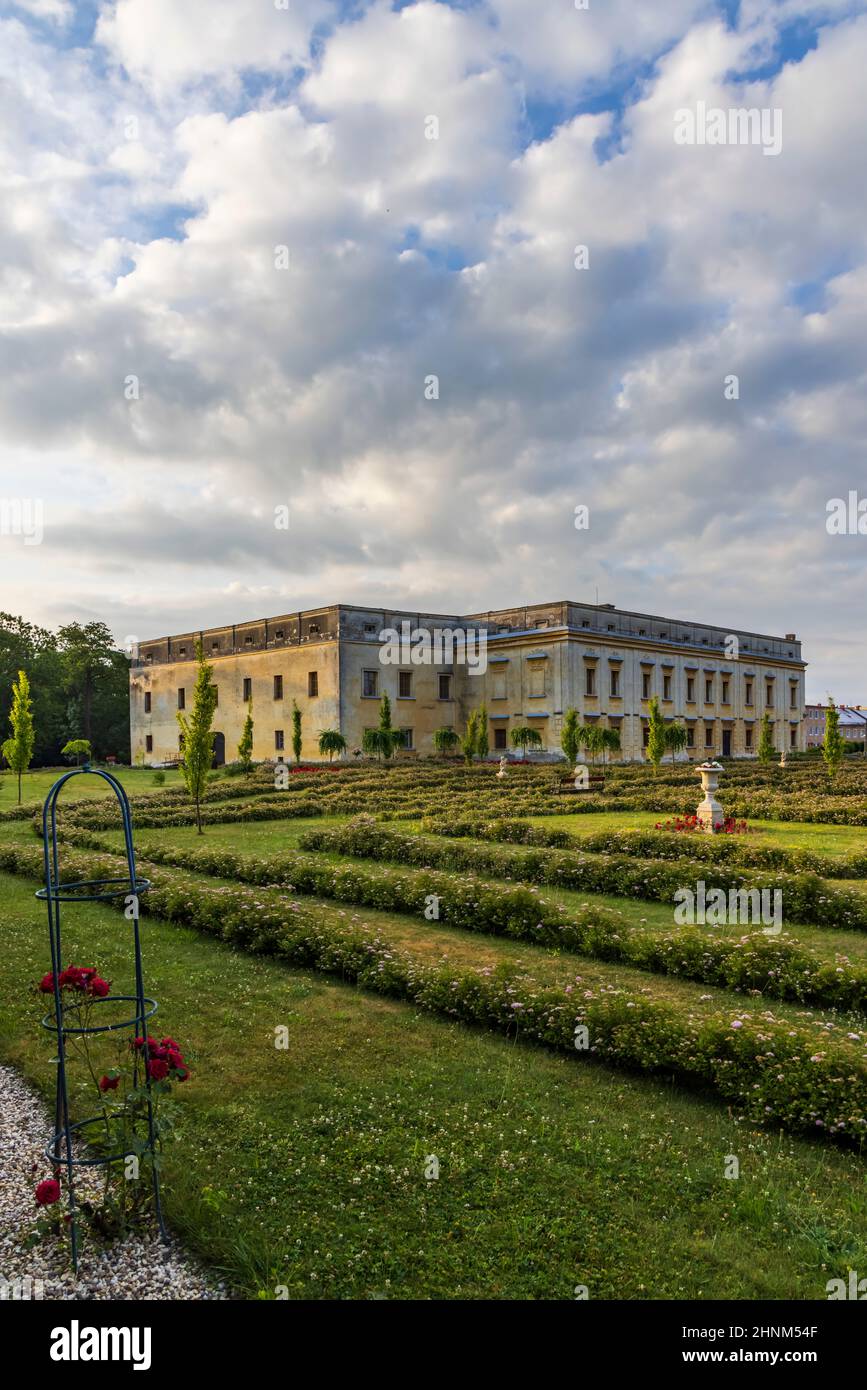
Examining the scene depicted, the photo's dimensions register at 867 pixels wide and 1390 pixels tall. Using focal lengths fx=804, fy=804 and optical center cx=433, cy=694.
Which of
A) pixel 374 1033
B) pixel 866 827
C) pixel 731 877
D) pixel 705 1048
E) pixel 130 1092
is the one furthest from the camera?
pixel 866 827

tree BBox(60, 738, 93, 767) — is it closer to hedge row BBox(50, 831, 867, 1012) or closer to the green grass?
hedge row BBox(50, 831, 867, 1012)

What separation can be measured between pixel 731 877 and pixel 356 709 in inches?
1261

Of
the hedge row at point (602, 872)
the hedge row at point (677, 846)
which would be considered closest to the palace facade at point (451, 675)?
the hedge row at point (677, 846)

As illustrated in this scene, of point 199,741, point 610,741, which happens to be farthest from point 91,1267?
point 610,741

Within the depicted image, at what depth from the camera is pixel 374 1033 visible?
639cm

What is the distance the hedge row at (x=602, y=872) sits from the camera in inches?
391

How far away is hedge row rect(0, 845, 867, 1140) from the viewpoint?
4930 millimetres

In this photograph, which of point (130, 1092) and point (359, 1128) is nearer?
point (130, 1092)

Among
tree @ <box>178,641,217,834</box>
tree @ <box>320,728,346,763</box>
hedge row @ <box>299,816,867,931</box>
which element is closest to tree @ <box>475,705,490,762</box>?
tree @ <box>320,728,346,763</box>

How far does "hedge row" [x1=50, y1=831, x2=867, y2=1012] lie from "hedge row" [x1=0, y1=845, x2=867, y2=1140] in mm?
915

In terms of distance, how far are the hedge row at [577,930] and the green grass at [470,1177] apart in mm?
2364
